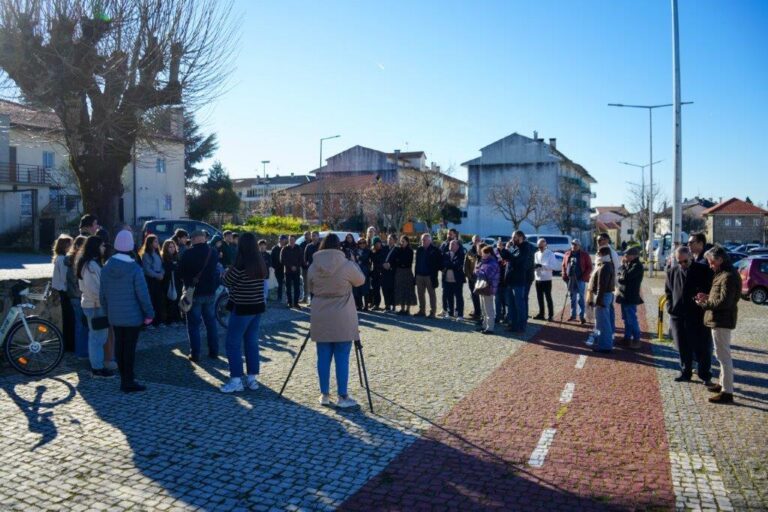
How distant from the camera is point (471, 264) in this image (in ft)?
47.8

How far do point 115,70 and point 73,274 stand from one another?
6.19 meters

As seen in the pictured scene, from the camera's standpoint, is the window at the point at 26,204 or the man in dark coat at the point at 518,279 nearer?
the man in dark coat at the point at 518,279

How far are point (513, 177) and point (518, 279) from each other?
6129cm

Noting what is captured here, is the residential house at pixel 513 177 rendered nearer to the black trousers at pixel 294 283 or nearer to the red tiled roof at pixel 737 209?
the red tiled roof at pixel 737 209

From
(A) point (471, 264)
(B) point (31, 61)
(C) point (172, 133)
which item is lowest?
(A) point (471, 264)

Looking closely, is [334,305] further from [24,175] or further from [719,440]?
[24,175]

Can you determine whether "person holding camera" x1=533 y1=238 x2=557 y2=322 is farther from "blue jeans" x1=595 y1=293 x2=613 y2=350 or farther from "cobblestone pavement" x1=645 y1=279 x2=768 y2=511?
"cobblestone pavement" x1=645 y1=279 x2=768 y2=511

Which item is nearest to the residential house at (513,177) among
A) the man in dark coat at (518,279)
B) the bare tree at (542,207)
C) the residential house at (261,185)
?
the bare tree at (542,207)

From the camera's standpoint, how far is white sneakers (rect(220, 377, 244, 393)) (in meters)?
7.55

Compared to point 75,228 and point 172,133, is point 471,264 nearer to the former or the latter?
point 172,133

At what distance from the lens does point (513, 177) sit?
71812 mm

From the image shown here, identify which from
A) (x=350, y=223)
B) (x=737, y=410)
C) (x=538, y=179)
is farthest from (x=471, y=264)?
(x=538, y=179)

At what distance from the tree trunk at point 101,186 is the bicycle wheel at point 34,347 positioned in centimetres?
687

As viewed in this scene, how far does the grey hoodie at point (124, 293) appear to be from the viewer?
24.2ft
